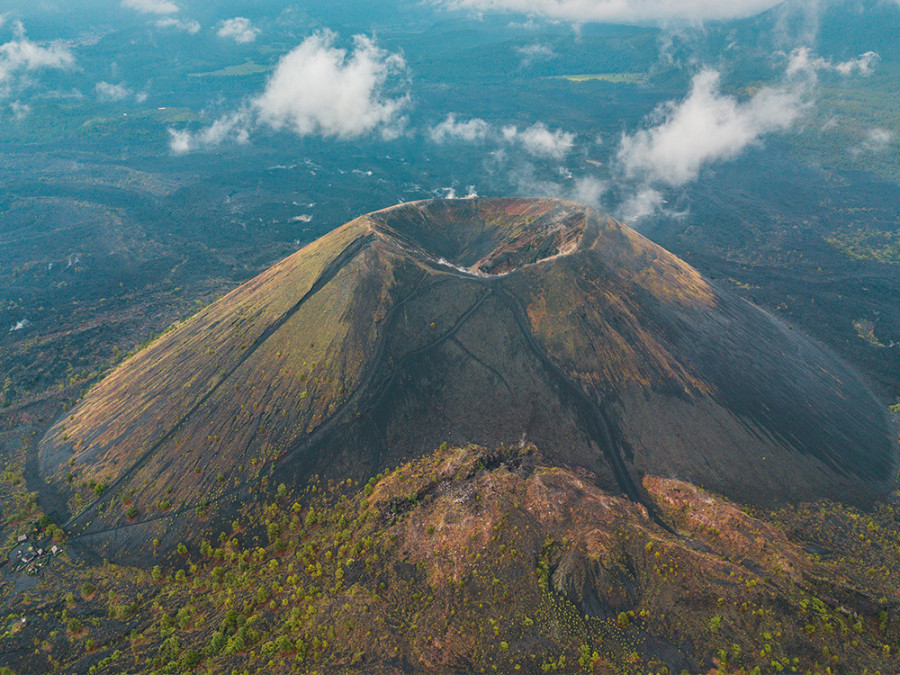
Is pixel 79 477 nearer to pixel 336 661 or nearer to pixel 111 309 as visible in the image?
pixel 336 661

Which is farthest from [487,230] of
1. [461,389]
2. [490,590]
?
[490,590]

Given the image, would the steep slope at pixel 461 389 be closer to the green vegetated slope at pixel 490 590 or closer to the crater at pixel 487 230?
the crater at pixel 487 230

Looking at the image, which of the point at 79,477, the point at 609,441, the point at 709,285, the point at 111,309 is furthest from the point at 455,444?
the point at 111,309

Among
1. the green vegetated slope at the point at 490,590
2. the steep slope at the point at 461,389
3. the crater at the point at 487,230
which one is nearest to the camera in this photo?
the green vegetated slope at the point at 490,590

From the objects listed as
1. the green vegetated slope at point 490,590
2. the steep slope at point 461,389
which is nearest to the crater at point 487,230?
the steep slope at point 461,389

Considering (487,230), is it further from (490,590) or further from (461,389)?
(490,590)

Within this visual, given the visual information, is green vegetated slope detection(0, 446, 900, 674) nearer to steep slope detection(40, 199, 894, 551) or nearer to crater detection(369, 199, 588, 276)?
steep slope detection(40, 199, 894, 551)
